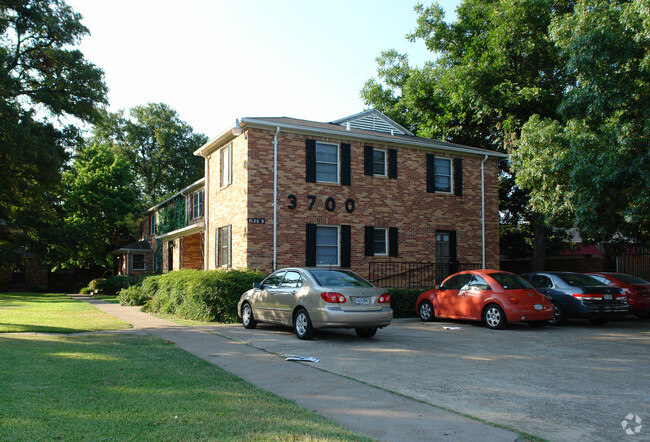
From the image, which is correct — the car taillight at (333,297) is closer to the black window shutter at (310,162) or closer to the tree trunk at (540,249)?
the black window shutter at (310,162)

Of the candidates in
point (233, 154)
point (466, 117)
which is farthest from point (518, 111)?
point (233, 154)

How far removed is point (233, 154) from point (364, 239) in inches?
227

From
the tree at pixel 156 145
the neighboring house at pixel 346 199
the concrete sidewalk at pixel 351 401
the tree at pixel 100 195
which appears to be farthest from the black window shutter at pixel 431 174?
the tree at pixel 156 145

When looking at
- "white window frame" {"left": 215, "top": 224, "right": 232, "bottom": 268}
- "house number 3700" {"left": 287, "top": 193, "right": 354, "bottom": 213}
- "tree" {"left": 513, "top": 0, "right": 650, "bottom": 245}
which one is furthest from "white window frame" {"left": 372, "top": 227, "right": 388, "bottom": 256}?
"tree" {"left": 513, "top": 0, "right": 650, "bottom": 245}

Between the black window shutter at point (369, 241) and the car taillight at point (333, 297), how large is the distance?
9.01 meters

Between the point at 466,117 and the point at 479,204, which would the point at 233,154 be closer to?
the point at 479,204

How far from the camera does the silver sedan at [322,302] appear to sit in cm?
1064

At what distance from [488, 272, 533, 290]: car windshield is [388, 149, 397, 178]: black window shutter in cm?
755

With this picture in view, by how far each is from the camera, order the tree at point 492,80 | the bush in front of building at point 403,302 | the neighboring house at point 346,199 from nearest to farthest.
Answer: the bush in front of building at point 403,302, the neighboring house at point 346,199, the tree at point 492,80

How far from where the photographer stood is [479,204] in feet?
74.0

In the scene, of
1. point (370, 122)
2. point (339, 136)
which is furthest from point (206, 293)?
point (370, 122)

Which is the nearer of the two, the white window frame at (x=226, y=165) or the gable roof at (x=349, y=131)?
the gable roof at (x=349, y=131)

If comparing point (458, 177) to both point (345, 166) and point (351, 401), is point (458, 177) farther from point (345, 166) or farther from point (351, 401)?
point (351, 401)

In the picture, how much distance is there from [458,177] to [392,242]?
4.41 metres
